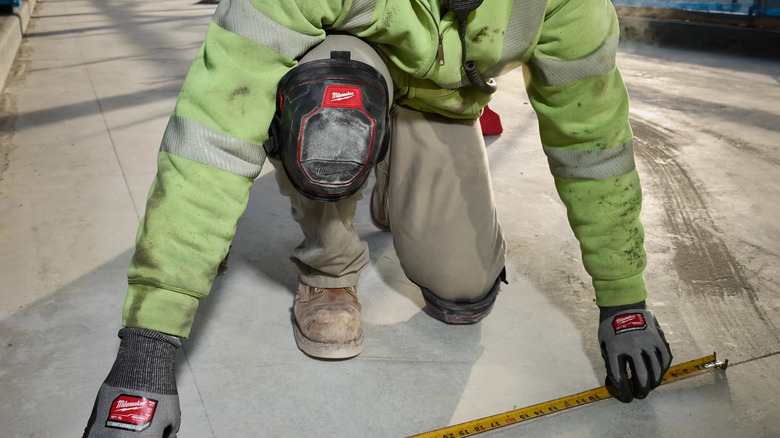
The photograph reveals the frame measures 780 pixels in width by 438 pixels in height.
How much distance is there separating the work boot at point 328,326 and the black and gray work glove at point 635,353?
57 cm

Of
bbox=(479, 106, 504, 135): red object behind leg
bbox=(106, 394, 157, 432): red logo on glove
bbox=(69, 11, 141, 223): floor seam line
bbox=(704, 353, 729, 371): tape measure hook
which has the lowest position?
bbox=(69, 11, 141, 223): floor seam line

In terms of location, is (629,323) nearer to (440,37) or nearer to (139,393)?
(440,37)

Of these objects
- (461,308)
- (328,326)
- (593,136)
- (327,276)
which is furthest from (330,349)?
(593,136)

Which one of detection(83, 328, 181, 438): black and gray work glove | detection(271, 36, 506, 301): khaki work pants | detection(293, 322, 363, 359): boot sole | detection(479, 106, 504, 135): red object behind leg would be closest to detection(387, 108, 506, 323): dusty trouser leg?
detection(271, 36, 506, 301): khaki work pants

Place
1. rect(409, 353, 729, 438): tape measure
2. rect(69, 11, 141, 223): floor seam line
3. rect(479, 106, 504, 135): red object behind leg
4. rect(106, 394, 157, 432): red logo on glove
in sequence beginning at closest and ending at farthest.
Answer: rect(106, 394, 157, 432): red logo on glove, rect(409, 353, 729, 438): tape measure, rect(69, 11, 141, 223): floor seam line, rect(479, 106, 504, 135): red object behind leg

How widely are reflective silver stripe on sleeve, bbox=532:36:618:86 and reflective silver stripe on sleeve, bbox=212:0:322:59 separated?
478 mm

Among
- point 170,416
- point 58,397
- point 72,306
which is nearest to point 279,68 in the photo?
point 170,416

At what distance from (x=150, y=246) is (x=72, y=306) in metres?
0.87

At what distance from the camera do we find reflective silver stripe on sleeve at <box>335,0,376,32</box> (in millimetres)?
1136

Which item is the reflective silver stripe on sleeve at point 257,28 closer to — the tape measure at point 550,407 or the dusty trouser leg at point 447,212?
the dusty trouser leg at point 447,212

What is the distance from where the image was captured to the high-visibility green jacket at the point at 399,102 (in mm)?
1062

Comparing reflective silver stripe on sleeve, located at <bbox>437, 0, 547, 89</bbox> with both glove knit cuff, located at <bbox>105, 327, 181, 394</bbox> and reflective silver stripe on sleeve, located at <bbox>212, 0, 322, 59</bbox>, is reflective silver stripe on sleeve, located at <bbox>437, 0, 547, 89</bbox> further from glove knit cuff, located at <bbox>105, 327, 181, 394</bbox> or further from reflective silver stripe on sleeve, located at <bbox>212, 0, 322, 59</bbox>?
glove knit cuff, located at <bbox>105, 327, 181, 394</bbox>

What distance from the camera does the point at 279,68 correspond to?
1127mm

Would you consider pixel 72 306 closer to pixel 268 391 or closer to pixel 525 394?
pixel 268 391
